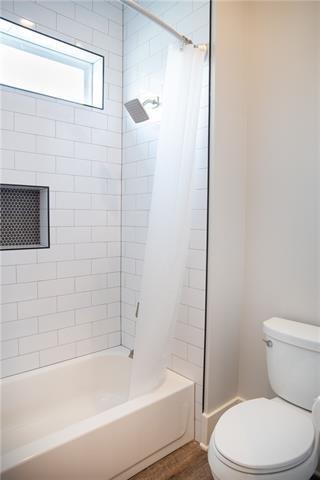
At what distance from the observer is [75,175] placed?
82.6 inches

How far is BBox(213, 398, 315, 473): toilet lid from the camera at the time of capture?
3.91ft

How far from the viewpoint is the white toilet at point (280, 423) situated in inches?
46.9

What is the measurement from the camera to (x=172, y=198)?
1699 mm

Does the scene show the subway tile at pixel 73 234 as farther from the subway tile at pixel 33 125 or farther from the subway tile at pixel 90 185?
the subway tile at pixel 33 125

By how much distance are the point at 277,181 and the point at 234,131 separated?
0.39 metres

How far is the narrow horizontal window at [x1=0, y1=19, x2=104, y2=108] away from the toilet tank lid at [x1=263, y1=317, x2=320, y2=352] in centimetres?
182

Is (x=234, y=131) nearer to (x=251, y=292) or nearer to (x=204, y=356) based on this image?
(x=251, y=292)

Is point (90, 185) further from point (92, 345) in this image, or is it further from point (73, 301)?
point (92, 345)

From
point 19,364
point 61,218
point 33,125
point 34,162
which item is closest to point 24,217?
point 61,218

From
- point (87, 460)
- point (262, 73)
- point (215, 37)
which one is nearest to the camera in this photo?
point (87, 460)

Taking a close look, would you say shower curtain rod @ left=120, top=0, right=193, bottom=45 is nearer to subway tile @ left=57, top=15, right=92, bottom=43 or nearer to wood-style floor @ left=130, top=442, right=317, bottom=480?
subway tile @ left=57, top=15, right=92, bottom=43

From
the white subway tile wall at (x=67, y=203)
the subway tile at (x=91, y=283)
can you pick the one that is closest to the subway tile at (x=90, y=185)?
the white subway tile wall at (x=67, y=203)

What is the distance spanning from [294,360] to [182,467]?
2.81 feet

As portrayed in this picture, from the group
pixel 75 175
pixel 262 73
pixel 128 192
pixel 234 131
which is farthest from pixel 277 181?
pixel 75 175
